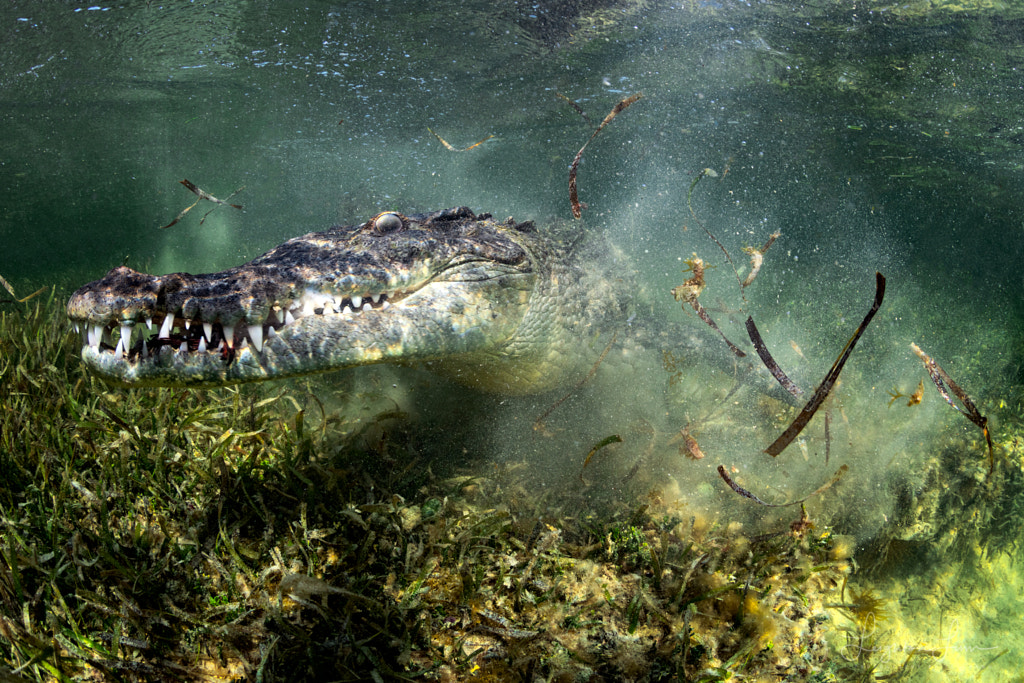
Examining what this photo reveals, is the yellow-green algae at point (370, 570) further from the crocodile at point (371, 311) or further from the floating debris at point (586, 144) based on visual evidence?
the floating debris at point (586, 144)

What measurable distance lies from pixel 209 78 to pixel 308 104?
2.35 meters

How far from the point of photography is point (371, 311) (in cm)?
234

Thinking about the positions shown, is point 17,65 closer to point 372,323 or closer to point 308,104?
point 308,104

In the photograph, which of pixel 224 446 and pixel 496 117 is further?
pixel 496 117

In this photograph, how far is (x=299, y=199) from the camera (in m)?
28.5

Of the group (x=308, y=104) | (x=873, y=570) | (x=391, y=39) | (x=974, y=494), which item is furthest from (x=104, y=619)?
(x=308, y=104)

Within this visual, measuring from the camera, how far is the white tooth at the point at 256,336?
196 centimetres

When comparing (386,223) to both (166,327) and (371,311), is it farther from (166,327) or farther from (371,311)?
(166,327)

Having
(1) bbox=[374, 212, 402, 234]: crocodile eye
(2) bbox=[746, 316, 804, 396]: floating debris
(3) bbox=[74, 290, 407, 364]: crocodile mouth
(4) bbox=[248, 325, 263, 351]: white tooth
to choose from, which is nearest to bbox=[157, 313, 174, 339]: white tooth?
(3) bbox=[74, 290, 407, 364]: crocodile mouth

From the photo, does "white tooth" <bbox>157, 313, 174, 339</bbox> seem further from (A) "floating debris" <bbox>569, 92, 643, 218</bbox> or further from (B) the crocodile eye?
(A) "floating debris" <bbox>569, 92, 643, 218</bbox>

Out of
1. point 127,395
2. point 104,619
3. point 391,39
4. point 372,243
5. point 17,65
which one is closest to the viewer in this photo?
point 104,619

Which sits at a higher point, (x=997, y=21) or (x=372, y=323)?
(x=997, y=21)

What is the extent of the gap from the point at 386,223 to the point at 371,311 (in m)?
0.81

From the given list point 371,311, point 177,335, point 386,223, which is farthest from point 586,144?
point 177,335
